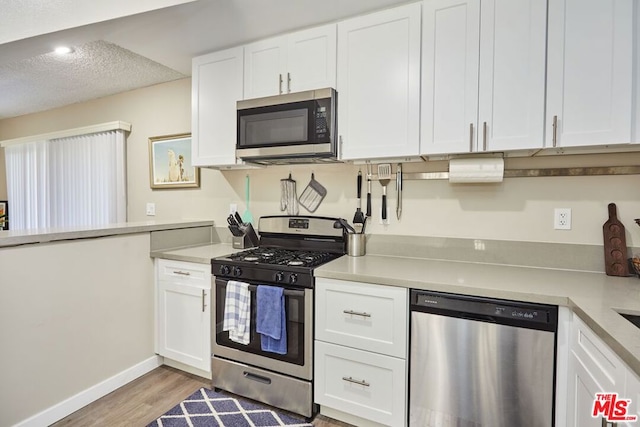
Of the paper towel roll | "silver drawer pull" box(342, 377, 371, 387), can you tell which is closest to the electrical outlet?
the paper towel roll

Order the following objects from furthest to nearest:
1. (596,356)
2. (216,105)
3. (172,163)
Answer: (172,163) → (216,105) → (596,356)

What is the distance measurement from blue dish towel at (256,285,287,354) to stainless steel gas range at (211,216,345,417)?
0.10 ft

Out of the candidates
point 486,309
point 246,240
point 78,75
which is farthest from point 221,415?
point 78,75

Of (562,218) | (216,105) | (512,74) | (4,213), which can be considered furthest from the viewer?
(4,213)

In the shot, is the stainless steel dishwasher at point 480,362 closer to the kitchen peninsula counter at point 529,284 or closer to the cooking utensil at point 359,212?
the kitchen peninsula counter at point 529,284

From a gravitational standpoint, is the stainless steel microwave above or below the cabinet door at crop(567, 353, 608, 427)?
above

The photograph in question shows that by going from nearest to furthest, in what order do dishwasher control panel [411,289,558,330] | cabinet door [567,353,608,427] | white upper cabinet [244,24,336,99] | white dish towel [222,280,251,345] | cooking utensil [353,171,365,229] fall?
cabinet door [567,353,608,427], dishwasher control panel [411,289,558,330], white dish towel [222,280,251,345], white upper cabinet [244,24,336,99], cooking utensil [353,171,365,229]

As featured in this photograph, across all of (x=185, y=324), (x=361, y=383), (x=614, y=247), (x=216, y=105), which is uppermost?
(x=216, y=105)

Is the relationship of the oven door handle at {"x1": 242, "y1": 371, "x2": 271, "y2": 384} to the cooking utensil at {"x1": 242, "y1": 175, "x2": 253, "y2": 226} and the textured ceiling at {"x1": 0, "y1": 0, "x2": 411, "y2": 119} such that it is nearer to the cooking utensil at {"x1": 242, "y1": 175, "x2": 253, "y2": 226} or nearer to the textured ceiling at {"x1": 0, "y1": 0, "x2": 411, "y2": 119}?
the cooking utensil at {"x1": 242, "y1": 175, "x2": 253, "y2": 226}

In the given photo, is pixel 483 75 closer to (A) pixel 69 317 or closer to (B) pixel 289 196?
(B) pixel 289 196

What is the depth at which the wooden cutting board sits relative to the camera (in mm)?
1681

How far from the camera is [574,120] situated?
1532 millimetres

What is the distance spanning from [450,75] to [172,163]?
261 cm

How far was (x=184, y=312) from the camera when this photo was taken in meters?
2.29
